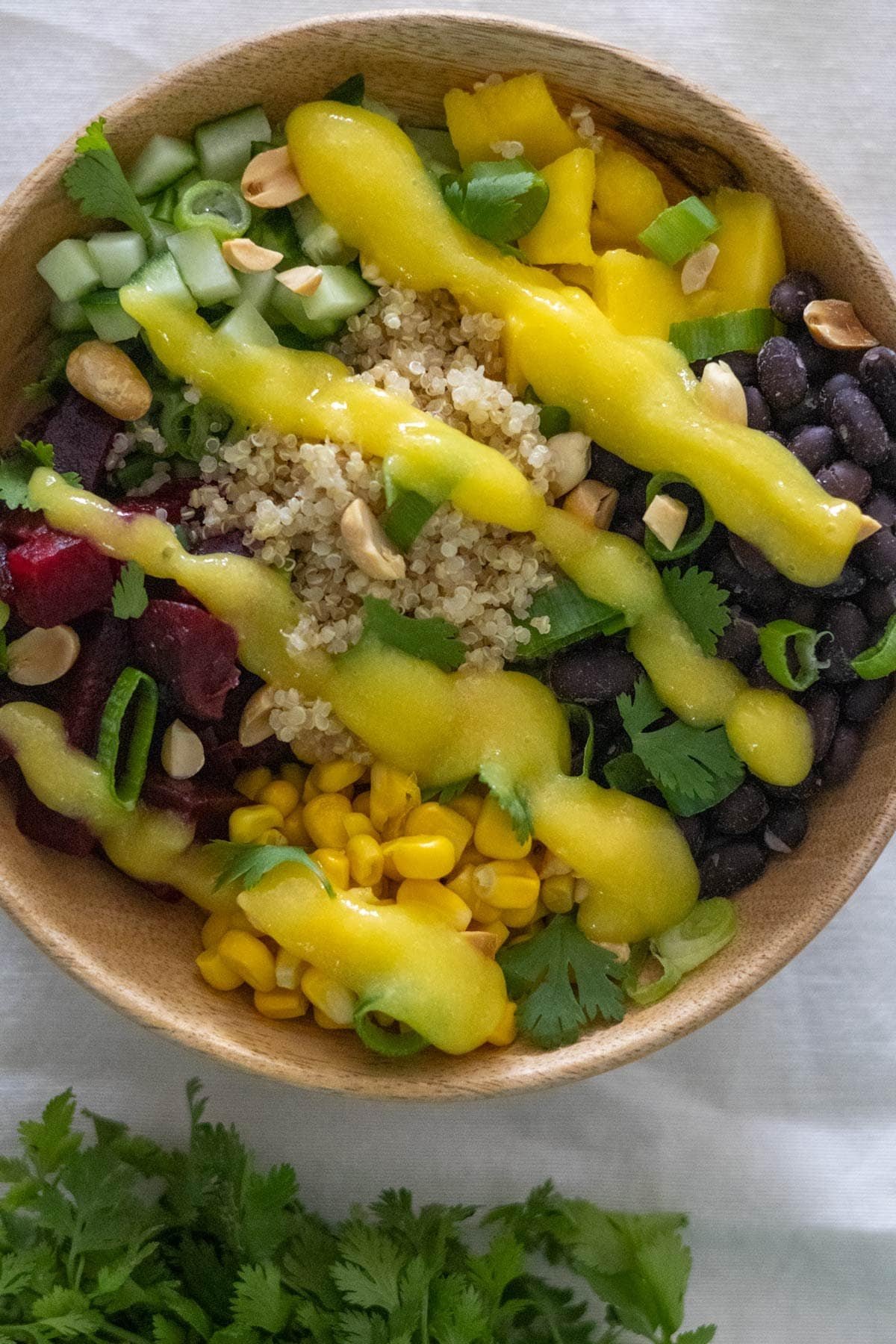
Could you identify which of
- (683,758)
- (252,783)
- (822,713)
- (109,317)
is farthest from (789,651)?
(109,317)

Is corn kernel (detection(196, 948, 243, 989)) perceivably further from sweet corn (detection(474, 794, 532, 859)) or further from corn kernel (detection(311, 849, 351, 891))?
sweet corn (detection(474, 794, 532, 859))

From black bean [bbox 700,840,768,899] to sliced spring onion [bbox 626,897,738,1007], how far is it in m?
0.02

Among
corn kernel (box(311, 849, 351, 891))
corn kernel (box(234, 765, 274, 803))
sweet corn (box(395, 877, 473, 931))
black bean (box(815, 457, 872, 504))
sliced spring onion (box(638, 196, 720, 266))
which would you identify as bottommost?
sweet corn (box(395, 877, 473, 931))

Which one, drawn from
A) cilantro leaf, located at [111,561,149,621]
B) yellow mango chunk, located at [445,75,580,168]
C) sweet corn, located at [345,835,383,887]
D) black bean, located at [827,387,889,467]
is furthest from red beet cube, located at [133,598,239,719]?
black bean, located at [827,387,889,467]

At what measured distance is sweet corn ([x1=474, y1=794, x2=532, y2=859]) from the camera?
1.70m

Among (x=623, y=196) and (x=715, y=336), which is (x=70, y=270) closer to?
(x=623, y=196)

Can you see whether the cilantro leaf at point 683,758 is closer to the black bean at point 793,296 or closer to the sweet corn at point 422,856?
the sweet corn at point 422,856

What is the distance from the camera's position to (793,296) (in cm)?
169

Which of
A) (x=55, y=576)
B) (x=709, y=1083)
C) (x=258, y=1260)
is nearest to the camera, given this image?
(x=55, y=576)

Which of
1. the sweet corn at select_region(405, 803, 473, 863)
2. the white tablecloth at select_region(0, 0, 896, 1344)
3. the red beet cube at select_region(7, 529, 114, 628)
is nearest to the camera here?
the red beet cube at select_region(7, 529, 114, 628)

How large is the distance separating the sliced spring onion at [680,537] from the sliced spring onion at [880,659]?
0.26m

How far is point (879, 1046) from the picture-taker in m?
2.04

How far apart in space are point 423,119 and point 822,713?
3.21ft

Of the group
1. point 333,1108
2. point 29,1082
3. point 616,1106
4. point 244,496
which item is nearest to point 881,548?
point 244,496
